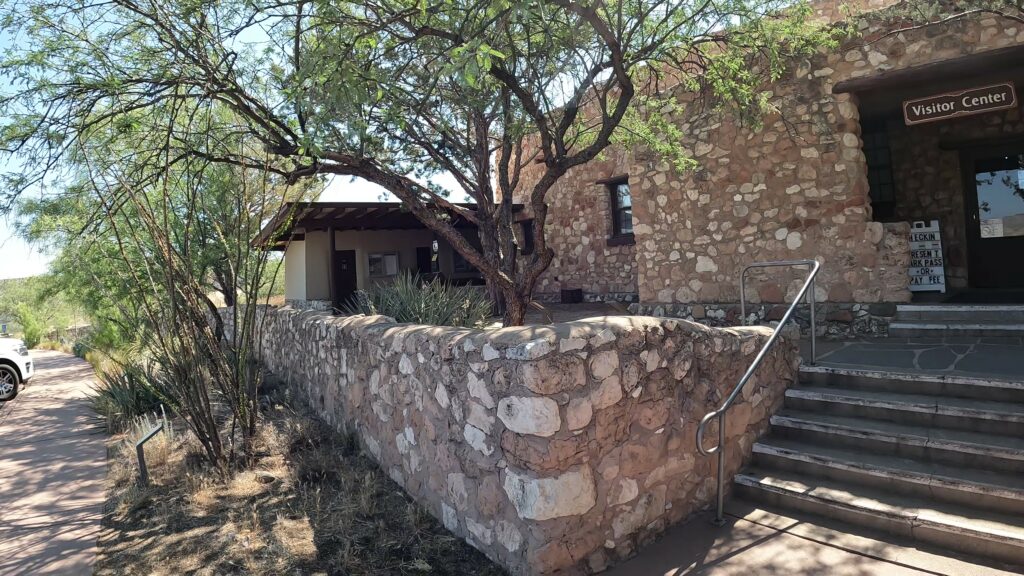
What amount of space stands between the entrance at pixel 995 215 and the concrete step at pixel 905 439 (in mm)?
5384

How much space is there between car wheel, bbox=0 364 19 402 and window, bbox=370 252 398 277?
7570mm

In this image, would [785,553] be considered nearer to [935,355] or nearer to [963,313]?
Result: [935,355]

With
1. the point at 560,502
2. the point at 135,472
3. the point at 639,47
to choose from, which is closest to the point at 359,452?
the point at 135,472

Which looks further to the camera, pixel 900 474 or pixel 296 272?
pixel 296 272

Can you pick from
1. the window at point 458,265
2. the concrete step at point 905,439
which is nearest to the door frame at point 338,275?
the window at point 458,265

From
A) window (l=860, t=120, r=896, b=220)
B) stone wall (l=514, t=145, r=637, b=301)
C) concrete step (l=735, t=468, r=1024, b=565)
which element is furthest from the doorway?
concrete step (l=735, t=468, r=1024, b=565)

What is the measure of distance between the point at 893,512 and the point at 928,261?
19.1 feet

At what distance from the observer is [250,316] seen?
5.70m

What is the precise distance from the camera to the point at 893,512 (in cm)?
335

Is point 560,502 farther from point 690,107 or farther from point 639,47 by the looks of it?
point 690,107

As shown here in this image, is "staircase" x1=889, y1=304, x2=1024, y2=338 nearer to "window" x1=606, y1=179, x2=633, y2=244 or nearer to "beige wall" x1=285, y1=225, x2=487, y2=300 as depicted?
"window" x1=606, y1=179, x2=633, y2=244

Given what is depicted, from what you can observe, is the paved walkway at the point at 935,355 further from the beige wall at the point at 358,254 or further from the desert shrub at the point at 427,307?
the beige wall at the point at 358,254

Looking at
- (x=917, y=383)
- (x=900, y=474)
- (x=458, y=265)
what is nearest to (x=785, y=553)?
(x=900, y=474)

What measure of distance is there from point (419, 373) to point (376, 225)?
385 inches
